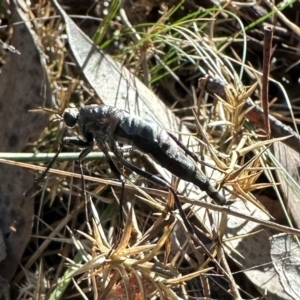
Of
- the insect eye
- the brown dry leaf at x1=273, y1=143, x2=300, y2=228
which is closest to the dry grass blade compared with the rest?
the brown dry leaf at x1=273, y1=143, x2=300, y2=228

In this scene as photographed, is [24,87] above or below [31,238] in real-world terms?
above

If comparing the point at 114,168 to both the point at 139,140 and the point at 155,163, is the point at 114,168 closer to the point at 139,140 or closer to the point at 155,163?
the point at 139,140

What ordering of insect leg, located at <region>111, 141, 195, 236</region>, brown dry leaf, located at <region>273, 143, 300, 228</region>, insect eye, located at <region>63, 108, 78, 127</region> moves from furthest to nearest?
1. brown dry leaf, located at <region>273, 143, 300, 228</region>
2. insect eye, located at <region>63, 108, 78, 127</region>
3. insect leg, located at <region>111, 141, 195, 236</region>

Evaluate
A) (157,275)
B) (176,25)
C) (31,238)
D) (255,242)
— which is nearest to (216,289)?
(255,242)

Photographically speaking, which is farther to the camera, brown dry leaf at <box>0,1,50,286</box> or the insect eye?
brown dry leaf at <box>0,1,50,286</box>

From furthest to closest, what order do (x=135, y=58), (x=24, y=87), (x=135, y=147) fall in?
(x=135, y=58) → (x=24, y=87) → (x=135, y=147)

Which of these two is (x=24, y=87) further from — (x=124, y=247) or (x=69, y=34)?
(x=124, y=247)

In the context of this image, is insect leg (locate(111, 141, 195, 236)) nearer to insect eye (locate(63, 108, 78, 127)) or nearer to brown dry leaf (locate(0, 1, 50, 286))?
insect eye (locate(63, 108, 78, 127))

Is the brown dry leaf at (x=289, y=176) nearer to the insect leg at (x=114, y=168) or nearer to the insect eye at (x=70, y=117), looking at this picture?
the insect leg at (x=114, y=168)

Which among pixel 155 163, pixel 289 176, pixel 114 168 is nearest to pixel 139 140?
pixel 114 168
